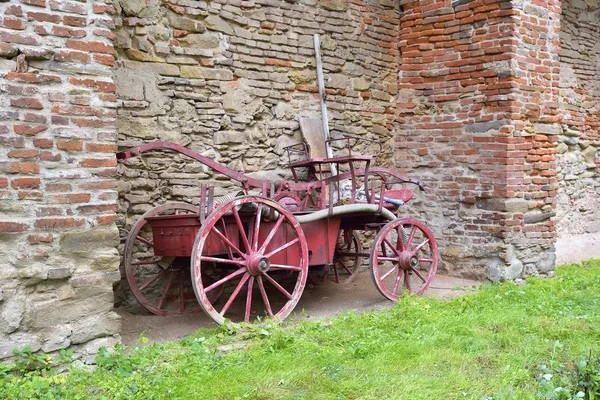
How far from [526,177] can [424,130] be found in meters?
1.31

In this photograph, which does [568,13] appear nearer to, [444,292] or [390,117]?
[390,117]

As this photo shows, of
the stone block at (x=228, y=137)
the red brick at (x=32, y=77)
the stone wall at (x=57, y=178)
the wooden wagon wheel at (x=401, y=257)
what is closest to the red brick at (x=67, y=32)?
the stone wall at (x=57, y=178)

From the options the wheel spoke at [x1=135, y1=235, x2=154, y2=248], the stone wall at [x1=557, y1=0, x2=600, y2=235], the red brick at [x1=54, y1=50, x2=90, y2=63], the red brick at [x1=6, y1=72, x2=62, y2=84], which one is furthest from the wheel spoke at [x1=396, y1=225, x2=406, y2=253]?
the stone wall at [x1=557, y1=0, x2=600, y2=235]

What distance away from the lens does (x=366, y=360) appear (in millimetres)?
3461

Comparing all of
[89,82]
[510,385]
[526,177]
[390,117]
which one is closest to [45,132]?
[89,82]

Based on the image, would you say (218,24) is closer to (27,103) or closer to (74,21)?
(74,21)

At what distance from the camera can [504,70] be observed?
610 cm

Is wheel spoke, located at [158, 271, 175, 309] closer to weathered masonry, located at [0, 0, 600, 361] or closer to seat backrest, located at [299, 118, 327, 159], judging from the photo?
weathered masonry, located at [0, 0, 600, 361]

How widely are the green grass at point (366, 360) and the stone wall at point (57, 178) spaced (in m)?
0.32

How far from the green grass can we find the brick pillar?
5.41 feet

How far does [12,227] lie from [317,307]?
9.17ft

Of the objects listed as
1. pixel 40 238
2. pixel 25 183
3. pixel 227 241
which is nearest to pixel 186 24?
pixel 227 241

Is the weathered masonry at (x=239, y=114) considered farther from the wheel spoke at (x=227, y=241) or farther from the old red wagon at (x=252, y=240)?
the wheel spoke at (x=227, y=241)

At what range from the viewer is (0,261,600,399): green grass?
9.77 feet
